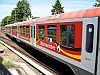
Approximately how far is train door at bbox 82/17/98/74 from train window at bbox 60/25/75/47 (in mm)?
1163

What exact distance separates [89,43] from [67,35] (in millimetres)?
2151

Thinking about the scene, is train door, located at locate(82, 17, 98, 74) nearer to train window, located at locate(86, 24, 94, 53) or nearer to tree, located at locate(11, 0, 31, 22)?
train window, located at locate(86, 24, 94, 53)

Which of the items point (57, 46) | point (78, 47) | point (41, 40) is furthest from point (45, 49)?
point (78, 47)

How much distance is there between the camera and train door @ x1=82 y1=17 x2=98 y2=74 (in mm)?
8898

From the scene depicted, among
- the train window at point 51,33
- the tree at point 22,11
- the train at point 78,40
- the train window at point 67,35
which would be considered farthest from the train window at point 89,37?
the tree at point 22,11

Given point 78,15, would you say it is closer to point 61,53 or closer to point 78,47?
point 78,47

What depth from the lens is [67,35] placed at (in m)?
11.3

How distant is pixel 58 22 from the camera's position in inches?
505

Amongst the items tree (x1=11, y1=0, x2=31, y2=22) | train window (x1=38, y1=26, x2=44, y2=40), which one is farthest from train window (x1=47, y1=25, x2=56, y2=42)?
tree (x1=11, y1=0, x2=31, y2=22)

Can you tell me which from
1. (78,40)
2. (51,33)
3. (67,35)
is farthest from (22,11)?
(78,40)

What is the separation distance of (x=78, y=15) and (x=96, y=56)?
2440 mm

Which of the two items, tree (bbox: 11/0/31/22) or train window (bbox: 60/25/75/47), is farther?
tree (bbox: 11/0/31/22)

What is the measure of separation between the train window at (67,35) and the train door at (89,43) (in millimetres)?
1163

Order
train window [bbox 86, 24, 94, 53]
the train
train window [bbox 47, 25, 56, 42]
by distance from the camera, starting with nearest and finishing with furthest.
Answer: the train → train window [bbox 86, 24, 94, 53] → train window [bbox 47, 25, 56, 42]
